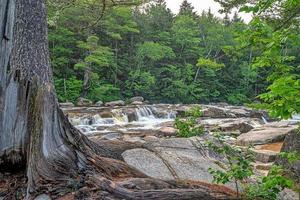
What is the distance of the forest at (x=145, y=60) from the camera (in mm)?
25672

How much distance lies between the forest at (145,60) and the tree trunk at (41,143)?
20104mm

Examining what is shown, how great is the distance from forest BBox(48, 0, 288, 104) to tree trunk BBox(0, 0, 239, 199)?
2010 cm

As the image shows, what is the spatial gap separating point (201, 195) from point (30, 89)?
171cm

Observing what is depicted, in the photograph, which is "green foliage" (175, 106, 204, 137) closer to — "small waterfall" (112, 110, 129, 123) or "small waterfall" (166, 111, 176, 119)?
"small waterfall" (112, 110, 129, 123)

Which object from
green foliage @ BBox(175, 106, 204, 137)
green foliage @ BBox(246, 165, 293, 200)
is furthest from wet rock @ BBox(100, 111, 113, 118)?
green foliage @ BBox(246, 165, 293, 200)

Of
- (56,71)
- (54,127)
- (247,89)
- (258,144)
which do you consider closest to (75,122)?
(258,144)

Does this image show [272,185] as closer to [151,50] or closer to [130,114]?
[130,114]

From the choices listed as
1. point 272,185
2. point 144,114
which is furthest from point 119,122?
point 272,185

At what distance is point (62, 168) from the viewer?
9.25 feet

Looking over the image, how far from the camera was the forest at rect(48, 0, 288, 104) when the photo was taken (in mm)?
25672

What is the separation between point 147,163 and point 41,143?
65.0 inches

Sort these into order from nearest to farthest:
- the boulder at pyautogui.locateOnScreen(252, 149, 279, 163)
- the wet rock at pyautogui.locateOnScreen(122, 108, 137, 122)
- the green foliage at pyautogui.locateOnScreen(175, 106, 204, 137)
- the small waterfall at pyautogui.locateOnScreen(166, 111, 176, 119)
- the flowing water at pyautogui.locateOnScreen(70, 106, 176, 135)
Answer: the green foliage at pyautogui.locateOnScreen(175, 106, 204, 137)
the boulder at pyautogui.locateOnScreen(252, 149, 279, 163)
the flowing water at pyautogui.locateOnScreen(70, 106, 176, 135)
the wet rock at pyautogui.locateOnScreen(122, 108, 137, 122)
the small waterfall at pyautogui.locateOnScreen(166, 111, 176, 119)

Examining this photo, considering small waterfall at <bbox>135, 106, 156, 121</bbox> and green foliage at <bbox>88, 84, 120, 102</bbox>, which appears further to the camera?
green foliage at <bbox>88, 84, 120, 102</bbox>

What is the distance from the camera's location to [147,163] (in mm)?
4277
